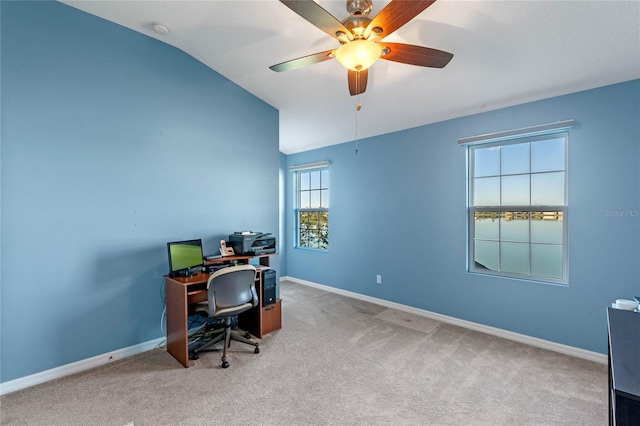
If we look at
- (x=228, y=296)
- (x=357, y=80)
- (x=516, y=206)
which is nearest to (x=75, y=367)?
(x=228, y=296)

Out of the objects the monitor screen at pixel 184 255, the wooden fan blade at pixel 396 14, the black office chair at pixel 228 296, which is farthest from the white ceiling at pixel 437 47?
the black office chair at pixel 228 296

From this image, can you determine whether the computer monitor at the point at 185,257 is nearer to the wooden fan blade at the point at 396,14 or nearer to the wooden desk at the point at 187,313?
the wooden desk at the point at 187,313

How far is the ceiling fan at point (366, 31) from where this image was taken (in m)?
1.42

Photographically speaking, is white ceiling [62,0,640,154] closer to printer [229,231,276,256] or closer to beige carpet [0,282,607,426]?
printer [229,231,276,256]

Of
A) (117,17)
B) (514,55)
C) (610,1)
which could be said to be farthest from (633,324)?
(117,17)

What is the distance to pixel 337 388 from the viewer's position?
2068 millimetres

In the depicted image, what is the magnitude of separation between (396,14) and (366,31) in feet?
0.70

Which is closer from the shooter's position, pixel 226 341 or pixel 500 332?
pixel 226 341

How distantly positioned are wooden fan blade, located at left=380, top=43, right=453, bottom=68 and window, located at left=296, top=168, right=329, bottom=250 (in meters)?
3.10

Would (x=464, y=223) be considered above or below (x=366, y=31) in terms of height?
below

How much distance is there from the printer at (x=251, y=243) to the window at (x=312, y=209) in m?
1.78

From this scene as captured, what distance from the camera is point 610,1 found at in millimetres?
1676

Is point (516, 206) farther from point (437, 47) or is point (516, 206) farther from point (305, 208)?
point (305, 208)

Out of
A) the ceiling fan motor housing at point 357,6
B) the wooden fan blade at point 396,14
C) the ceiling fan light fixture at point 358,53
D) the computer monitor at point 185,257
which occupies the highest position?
the ceiling fan motor housing at point 357,6
